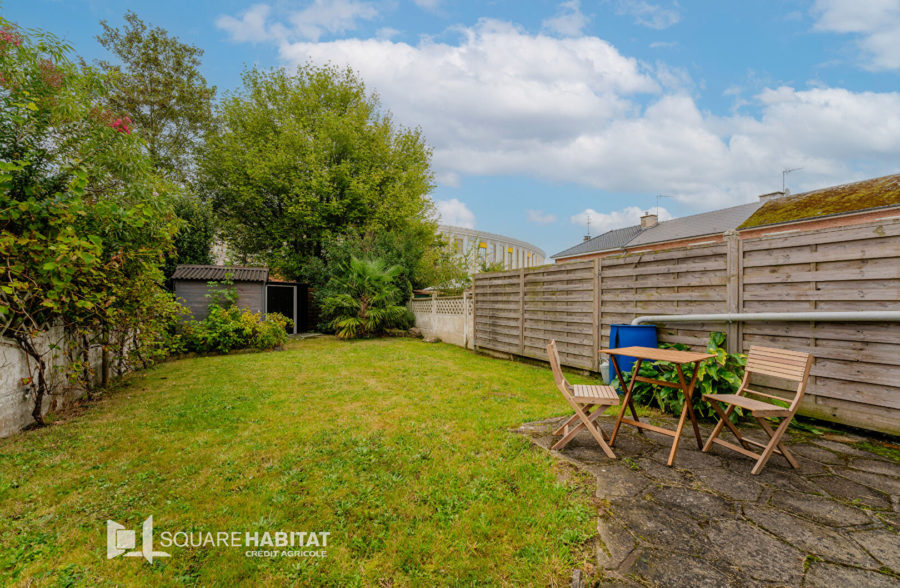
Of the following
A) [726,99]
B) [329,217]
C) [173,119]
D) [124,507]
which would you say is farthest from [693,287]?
[173,119]

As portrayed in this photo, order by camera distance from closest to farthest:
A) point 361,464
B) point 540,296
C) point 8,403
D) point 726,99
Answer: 1. point 361,464
2. point 8,403
3. point 540,296
4. point 726,99

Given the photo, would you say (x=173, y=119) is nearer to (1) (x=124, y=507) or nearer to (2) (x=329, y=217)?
(2) (x=329, y=217)

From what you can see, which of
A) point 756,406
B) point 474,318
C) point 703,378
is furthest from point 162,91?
point 756,406

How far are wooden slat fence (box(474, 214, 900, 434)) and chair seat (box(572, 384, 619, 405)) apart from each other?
78.4 inches

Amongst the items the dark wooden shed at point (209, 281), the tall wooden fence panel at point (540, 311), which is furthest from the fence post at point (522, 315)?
the dark wooden shed at point (209, 281)

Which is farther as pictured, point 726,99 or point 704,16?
point 726,99

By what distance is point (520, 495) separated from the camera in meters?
2.15

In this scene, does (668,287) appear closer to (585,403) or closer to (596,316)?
(596,316)

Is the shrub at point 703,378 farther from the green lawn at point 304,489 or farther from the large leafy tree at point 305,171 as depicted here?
the large leafy tree at point 305,171

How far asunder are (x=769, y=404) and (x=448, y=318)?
26.1 feet

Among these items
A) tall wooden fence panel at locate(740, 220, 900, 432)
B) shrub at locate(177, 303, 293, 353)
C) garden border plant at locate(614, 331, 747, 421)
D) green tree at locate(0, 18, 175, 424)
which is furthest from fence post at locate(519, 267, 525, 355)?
shrub at locate(177, 303, 293, 353)

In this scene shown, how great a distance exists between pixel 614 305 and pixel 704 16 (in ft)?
17.3

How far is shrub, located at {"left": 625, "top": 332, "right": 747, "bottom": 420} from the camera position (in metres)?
3.46

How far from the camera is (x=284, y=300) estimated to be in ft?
46.1
